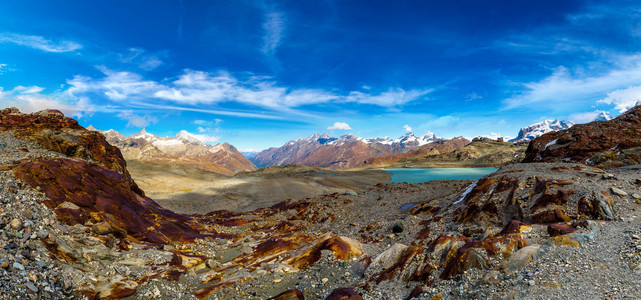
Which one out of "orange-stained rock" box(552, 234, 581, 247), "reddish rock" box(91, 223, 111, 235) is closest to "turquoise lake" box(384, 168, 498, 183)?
"orange-stained rock" box(552, 234, 581, 247)

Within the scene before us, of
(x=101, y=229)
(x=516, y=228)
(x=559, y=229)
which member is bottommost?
(x=101, y=229)

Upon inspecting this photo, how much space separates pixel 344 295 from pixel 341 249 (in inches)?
138

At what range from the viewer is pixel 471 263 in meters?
7.98

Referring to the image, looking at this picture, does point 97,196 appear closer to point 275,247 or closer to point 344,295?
point 275,247

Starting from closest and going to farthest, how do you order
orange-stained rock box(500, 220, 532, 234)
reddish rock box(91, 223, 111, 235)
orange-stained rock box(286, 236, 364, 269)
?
1. orange-stained rock box(500, 220, 532, 234)
2. orange-stained rock box(286, 236, 364, 269)
3. reddish rock box(91, 223, 111, 235)

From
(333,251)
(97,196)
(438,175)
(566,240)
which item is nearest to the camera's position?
(566,240)

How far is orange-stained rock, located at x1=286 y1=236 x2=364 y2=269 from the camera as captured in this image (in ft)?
38.0

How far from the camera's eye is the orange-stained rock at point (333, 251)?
11578mm

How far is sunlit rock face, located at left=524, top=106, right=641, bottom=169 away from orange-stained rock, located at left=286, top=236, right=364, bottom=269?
21.9 m

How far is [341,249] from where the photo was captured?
11.9 m

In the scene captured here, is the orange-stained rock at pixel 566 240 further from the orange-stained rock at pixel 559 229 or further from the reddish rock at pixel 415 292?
the reddish rock at pixel 415 292

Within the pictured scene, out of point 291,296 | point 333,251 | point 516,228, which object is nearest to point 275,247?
point 333,251

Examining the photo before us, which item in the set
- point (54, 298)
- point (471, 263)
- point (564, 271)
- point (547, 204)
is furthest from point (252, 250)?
point (547, 204)

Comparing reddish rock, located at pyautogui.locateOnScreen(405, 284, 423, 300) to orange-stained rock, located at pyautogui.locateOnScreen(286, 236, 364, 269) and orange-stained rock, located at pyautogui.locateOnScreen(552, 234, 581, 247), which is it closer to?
orange-stained rock, located at pyautogui.locateOnScreen(286, 236, 364, 269)
